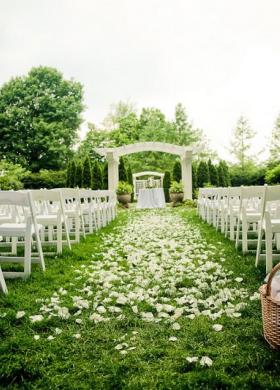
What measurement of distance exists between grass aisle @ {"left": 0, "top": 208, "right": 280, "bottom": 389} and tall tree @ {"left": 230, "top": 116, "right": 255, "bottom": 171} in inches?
1326

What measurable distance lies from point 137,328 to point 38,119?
32.5m

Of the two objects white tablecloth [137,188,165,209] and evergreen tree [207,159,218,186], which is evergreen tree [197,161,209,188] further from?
white tablecloth [137,188,165,209]

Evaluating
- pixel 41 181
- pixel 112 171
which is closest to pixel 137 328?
pixel 112 171

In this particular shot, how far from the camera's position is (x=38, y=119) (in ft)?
108

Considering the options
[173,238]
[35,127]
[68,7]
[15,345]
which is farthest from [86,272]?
[35,127]

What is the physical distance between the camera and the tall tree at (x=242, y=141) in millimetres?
36906

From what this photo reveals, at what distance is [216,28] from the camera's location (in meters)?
15.9

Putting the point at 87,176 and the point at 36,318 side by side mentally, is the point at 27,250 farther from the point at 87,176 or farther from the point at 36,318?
the point at 87,176

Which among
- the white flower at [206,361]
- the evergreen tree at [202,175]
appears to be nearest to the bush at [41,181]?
the evergreen tree at [202,175]

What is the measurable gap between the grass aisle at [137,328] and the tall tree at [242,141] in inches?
1326

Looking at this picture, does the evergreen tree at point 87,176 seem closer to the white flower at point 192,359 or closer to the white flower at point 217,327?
the white flower at point 217,327

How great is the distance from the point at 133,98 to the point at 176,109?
27.6 ft

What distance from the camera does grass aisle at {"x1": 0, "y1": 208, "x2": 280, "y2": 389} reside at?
7.03 ft

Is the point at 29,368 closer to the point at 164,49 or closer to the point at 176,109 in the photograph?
the point at 164,49
